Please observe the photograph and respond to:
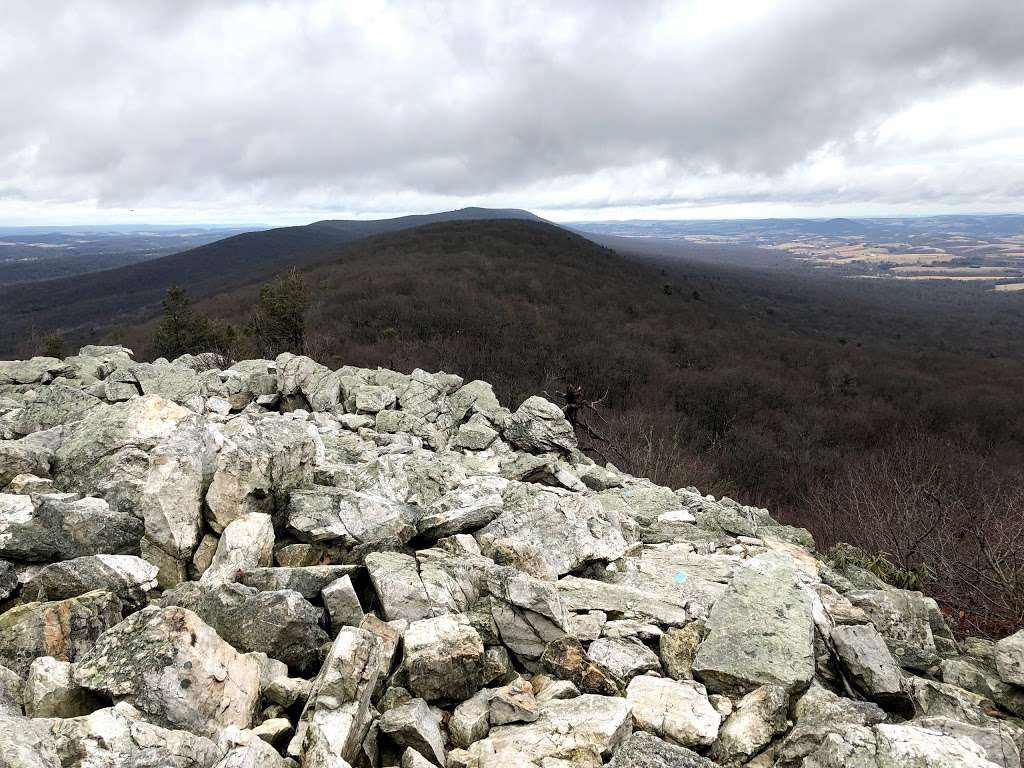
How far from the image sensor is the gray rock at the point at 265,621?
5.45 m

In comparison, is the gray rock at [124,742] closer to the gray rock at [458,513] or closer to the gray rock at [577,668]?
the gray rock at [577,668]

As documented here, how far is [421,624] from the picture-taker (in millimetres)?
5574

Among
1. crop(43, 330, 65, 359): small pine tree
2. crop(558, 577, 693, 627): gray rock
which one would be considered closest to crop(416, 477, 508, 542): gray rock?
crop(558, 577, 693, 627): gray rock

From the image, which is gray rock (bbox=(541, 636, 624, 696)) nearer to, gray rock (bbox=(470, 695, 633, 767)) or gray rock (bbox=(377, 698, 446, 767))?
gray rock (bbox=(470, 695, 633, 767))

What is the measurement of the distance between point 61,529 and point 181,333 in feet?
118

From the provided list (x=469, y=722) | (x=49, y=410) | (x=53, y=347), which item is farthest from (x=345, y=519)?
(x=53, y=347)

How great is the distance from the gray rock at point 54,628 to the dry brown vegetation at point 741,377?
42.2 feet

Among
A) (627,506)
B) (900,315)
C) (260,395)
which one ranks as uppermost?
(260,395)

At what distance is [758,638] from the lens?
6051 mm

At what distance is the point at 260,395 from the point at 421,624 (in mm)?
12670

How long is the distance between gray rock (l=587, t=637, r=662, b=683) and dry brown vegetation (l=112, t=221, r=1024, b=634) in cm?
779

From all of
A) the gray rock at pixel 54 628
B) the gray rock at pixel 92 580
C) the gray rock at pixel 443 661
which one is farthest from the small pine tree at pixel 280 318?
the gray rock at pixel 443 661

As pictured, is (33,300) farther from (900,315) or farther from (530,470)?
(900,315)

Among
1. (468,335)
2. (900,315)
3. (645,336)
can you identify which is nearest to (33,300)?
(468,335)
